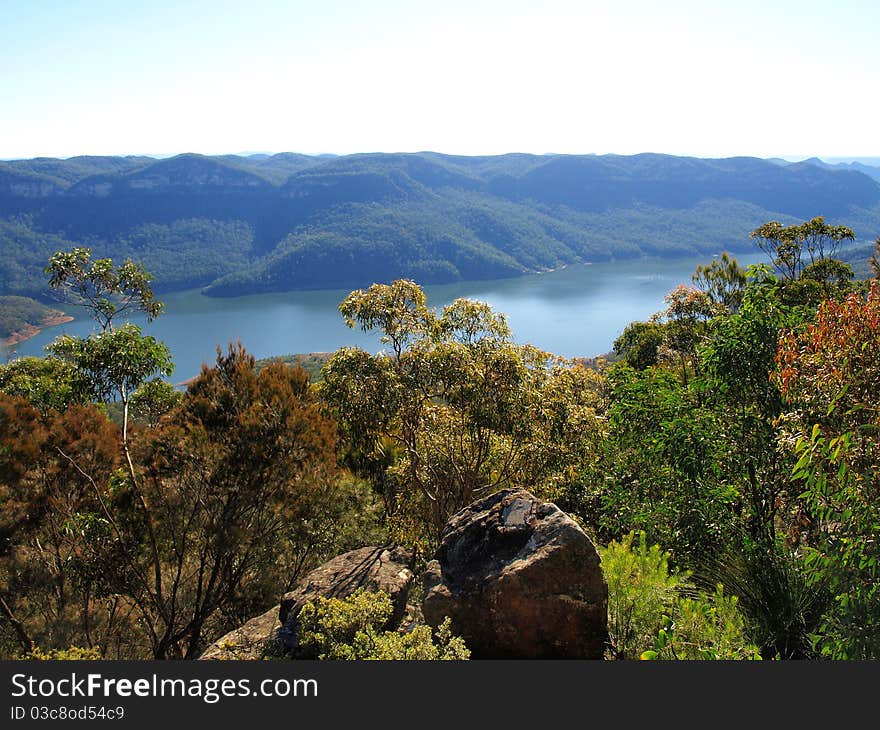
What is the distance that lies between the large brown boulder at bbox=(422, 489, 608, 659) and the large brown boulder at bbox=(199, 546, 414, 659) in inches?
51.4

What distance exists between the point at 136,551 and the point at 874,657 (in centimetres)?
1098

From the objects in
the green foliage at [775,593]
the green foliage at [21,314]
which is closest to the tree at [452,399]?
the green foliage at [775,593]

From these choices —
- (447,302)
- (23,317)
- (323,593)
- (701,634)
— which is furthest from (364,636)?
(23,317)

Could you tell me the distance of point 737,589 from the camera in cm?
570

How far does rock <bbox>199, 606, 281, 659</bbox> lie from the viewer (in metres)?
6.83

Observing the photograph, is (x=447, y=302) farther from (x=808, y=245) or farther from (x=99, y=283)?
(x=99, y=283)

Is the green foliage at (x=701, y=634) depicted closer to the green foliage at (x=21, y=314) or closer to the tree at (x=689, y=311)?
the tree at (x=689, y=311)

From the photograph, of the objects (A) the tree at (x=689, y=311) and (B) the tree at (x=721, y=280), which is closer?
(A) the tree at (x=689, y=311)

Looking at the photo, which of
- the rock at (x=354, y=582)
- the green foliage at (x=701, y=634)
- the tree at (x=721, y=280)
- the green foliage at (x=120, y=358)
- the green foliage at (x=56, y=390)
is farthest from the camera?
the tree at (x=721, y=280)

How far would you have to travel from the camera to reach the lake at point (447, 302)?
Result: 108 metres

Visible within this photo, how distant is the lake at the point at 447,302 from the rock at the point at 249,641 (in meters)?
73.3

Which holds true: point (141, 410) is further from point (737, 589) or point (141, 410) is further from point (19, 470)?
point (737, 589)

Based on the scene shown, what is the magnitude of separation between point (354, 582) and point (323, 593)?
41cm

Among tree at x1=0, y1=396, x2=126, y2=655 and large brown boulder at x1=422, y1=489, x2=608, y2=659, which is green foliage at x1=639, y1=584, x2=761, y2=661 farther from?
tree at x1=0, y1=396, x2=126, y2=655
